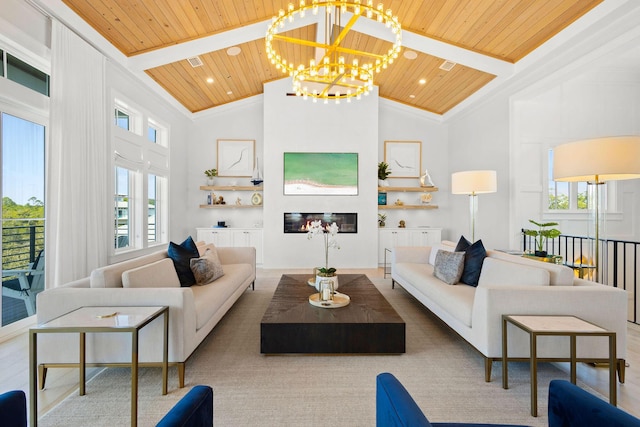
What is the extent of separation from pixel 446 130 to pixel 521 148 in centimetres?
229

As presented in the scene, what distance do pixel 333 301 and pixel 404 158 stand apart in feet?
16.5

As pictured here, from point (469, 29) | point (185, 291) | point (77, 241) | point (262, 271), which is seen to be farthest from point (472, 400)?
point (262, 271)

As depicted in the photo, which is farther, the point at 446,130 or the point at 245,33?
the point at 446,130

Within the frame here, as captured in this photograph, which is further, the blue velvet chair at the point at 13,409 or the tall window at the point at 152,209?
the tall window at the point at 152,209

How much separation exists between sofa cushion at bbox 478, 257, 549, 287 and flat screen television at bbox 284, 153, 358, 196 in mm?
3694

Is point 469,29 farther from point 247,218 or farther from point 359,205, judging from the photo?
point 247,218

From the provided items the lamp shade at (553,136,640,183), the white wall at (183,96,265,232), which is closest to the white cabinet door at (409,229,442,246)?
the white wall at (183,96,265,232)

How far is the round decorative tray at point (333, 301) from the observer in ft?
9.21

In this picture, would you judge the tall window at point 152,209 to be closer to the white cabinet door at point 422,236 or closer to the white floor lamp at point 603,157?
the white cabinet door at point 422,236

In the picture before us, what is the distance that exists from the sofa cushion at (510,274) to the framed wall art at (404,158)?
4168 mm

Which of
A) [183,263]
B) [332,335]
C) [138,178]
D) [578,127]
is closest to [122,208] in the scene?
[138,178]

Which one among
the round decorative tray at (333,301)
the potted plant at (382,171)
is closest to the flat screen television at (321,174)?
the potted plant at (382,171)

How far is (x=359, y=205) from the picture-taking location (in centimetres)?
650

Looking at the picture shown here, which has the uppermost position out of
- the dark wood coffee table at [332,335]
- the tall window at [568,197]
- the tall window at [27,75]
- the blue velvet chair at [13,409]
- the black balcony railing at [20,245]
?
the tall window at [27,75]
